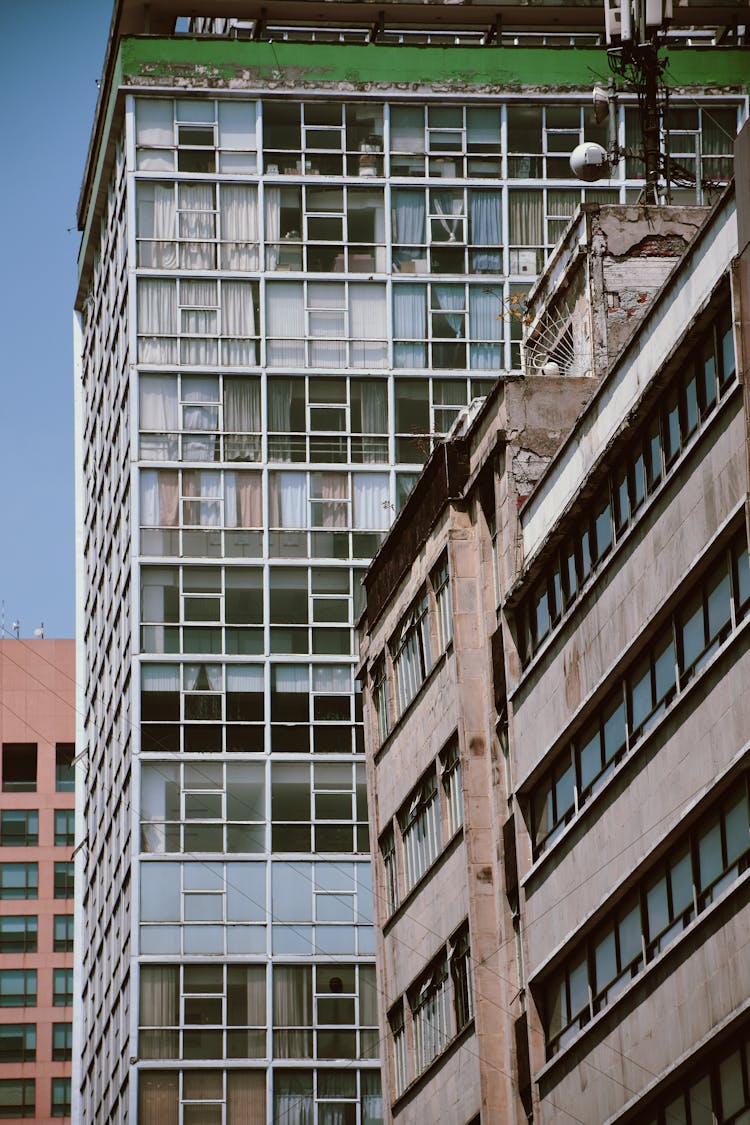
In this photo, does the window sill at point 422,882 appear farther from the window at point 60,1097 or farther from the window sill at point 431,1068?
the window at point 60,1097

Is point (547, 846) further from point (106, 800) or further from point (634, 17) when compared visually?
point (106, 800)

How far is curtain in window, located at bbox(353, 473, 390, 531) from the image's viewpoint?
212 feet

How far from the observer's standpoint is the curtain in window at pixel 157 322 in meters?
65.9

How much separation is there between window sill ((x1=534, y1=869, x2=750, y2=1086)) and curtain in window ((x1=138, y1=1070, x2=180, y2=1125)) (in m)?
23.3

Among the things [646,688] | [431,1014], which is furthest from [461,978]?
[646,688]

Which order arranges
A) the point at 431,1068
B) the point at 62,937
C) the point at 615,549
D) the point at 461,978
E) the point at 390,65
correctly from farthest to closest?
the point at 62,937 → the point at 390,65 → the point at 431,1068 → the point at 461,978 → the point at 615,549

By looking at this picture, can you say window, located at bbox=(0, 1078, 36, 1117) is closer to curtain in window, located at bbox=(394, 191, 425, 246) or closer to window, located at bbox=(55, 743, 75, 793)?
window, located at bbox=(55, 743, 75, 793)

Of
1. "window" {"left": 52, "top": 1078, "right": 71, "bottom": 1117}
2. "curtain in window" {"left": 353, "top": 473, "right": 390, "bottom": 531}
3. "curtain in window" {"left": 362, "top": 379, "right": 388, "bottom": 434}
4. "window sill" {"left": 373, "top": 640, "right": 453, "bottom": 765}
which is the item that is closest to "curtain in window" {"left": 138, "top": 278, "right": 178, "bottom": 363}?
"curtain in window" {"left": 362, "top": 379, "right": 388, "bottom": 434}

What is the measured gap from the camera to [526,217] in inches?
2633

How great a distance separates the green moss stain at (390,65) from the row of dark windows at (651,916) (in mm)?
34605

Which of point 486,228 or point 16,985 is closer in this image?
point 486,228

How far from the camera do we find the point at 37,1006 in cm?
11794

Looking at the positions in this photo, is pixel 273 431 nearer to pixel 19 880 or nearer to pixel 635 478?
pixel 635 478

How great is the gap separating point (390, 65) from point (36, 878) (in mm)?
Answer: 60988
